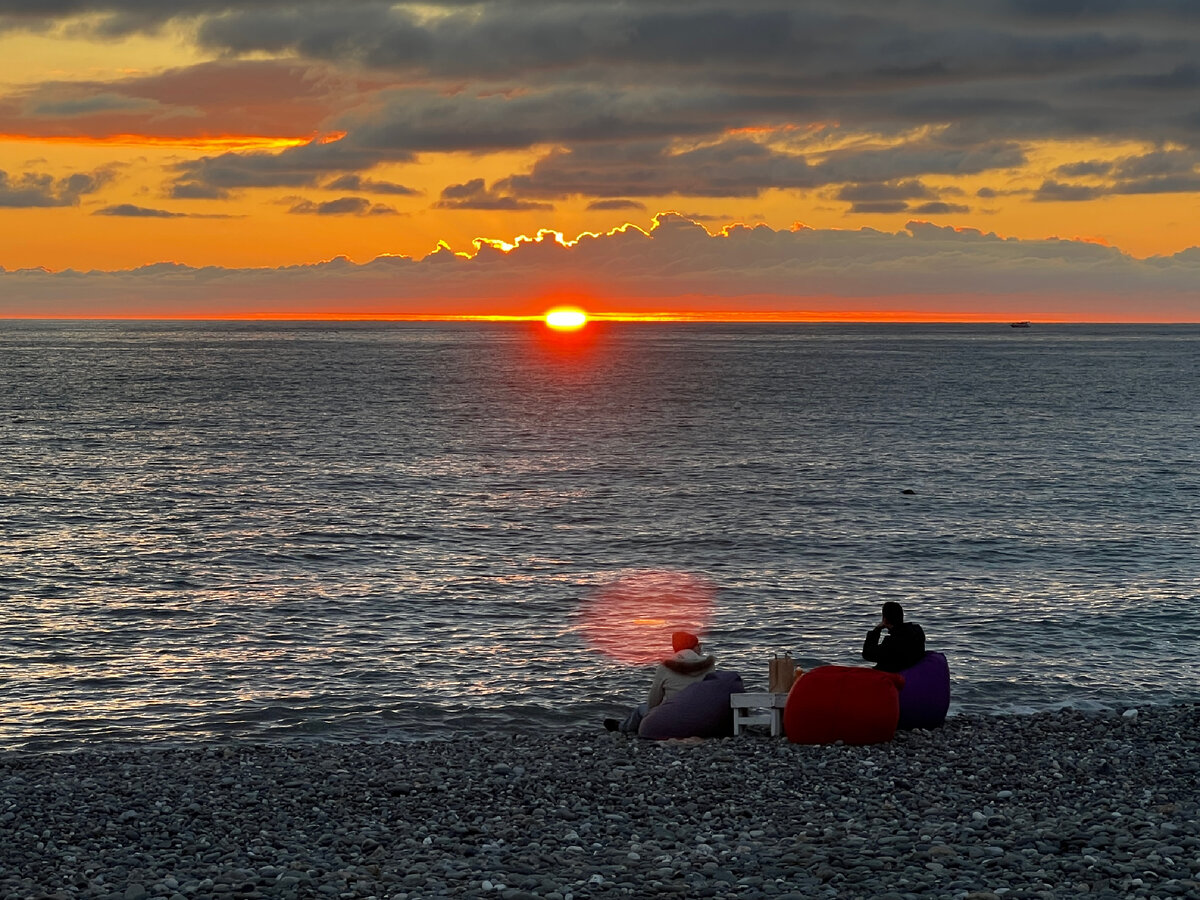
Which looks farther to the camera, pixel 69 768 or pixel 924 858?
pixel 69 768

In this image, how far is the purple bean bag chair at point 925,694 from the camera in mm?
19391

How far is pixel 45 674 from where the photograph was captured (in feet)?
87.7

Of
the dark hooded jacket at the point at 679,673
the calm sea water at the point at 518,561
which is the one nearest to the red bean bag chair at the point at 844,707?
the dark hooded jacket at the point at 679,673

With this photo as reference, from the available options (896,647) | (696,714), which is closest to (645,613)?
(696,714)

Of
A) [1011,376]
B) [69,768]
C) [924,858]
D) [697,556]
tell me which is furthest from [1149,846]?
[1011,376]

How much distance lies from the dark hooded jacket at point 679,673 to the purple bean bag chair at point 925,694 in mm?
2991

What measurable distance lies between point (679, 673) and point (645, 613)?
13257 mm

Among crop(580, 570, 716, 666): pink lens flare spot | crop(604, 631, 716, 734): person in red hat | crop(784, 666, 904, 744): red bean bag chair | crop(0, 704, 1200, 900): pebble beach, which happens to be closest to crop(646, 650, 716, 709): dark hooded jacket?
crop(604, 631, 716, 734): person in red hat

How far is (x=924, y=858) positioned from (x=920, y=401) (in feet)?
378

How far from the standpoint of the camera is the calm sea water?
25562mm

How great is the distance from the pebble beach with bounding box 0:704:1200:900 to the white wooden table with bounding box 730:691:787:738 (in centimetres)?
27

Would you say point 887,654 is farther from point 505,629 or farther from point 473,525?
point 473,525

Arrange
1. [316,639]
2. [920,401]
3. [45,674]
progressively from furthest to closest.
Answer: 1. [920,401]
2. [316,639]
3. [45,674]

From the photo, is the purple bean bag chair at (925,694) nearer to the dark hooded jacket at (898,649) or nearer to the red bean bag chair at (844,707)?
the dark hooded jacket at (898,649)
